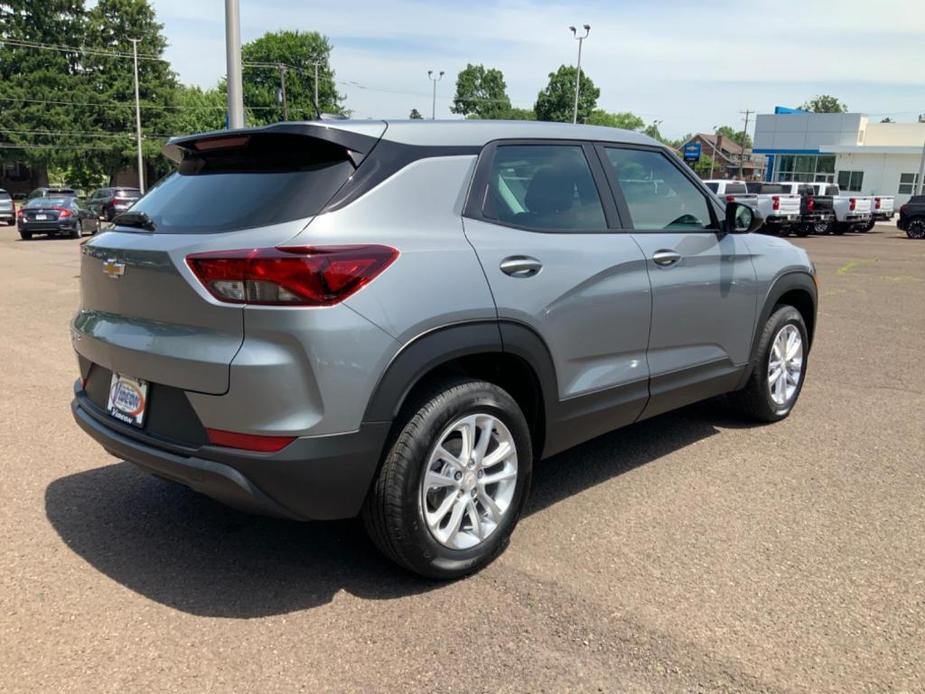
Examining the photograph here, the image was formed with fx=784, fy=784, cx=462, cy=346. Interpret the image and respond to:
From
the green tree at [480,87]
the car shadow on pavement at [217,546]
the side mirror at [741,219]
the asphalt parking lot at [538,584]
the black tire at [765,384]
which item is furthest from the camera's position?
the green tree at [480,87]

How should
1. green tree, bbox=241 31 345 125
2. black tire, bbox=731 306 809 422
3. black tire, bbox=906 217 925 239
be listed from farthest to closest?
green tree, bbox=241 31 345 125, black tire, bbox=906 217 925 239, black tire, bbox=731 306 809 422

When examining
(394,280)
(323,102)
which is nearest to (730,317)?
(394,280)

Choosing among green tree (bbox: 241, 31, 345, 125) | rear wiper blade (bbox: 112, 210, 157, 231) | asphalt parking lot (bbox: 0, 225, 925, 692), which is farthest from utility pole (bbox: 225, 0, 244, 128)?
green tree (bbox: 241, 31, 345, 125)

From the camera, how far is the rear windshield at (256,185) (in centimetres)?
287

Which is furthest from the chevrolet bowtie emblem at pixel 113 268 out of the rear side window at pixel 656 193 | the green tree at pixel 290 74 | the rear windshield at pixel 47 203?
the green tree at pixel 290 74

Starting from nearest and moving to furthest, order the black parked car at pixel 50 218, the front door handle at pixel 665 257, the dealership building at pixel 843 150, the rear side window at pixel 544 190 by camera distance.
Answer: the rear side window at pixel 544 190 → the front door handle at pixel 665 257 → the black parked car at pixel 50 218 → the dealership building at pixel 843 150

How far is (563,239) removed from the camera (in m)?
3.55

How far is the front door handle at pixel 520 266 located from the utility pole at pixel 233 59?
6921 millimetres

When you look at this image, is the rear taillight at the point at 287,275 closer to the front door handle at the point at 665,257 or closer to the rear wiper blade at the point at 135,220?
the rear wiper blade at the point at 135,220

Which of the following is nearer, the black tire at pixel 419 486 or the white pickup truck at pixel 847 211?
the black tire at pixel 419 486

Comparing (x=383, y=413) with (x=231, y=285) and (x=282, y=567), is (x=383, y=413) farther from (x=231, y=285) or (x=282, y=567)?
(x=282, y=567)

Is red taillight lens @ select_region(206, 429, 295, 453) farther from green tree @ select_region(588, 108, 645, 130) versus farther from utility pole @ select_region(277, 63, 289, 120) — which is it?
green tree @ select_region(588, 108, 645, 130)

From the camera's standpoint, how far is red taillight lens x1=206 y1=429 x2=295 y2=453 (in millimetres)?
2711

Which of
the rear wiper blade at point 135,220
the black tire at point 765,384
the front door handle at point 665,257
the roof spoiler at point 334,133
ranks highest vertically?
the roof spoiler at point 334,133
